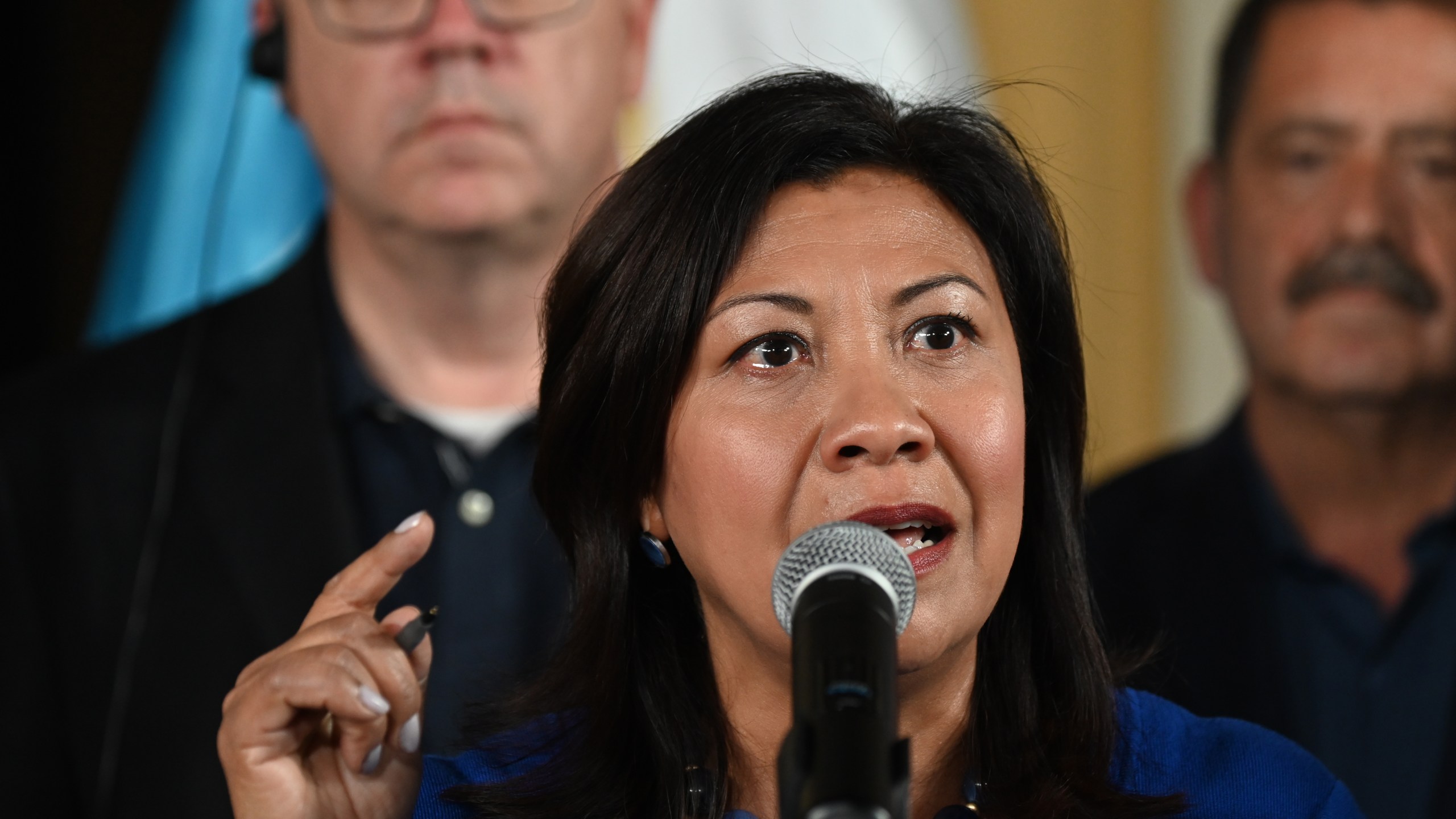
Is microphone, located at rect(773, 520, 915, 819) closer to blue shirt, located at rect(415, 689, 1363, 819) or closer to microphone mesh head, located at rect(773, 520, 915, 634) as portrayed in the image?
microphone mesh head, located at rect(773, 520, 915, 634)

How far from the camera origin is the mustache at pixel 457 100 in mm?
2590

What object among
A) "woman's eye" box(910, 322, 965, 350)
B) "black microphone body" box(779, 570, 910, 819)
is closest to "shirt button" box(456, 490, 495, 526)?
"woman's eye" box(910, 322, 965, 350)

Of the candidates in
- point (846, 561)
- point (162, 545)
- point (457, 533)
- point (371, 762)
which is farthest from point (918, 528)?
point (162, 545)

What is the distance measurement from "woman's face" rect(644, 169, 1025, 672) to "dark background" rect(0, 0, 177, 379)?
2.32 meters

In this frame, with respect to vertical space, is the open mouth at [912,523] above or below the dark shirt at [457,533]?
above

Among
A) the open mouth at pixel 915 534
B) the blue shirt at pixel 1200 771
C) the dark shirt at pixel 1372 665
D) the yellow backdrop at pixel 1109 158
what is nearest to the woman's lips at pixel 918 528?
the open mouth at pixel 915 534

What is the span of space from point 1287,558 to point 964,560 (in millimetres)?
1704

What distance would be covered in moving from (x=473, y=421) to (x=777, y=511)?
1.22 m

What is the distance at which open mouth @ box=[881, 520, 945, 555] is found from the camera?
1549mm

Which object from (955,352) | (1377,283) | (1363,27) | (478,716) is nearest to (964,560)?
(955,352)

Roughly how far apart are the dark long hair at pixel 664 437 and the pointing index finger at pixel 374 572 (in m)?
0.16

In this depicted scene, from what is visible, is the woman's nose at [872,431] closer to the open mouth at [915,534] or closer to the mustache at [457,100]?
the open mouth at [915,534]

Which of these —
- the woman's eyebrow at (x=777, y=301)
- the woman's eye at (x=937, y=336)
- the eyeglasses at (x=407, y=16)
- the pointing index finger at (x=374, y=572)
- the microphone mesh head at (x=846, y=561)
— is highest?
the eyeglasses at (x=407, y=16)

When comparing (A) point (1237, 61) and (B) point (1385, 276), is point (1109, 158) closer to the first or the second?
(A) point (1237, 61)
